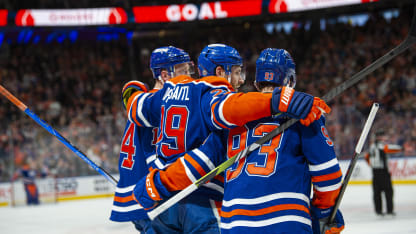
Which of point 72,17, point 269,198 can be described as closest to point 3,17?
point 72,17

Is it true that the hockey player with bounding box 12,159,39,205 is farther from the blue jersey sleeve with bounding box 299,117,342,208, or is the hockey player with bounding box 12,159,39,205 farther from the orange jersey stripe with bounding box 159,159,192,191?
the blue jersey sleeve with bounding box 299,117,342,208

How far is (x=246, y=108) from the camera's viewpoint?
200 cm

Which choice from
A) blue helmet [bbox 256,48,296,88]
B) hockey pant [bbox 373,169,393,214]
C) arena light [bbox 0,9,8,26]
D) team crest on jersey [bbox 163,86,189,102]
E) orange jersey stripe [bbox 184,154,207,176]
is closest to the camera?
blue helmet [bbox 256,48,296,88]

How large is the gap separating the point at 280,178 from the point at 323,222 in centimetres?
27

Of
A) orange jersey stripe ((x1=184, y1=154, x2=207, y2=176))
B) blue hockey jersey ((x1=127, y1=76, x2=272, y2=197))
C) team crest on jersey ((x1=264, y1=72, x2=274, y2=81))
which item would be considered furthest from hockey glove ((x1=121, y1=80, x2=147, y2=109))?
team crest on jersey ((x1=264, y1=72, x2=274, y2=81))

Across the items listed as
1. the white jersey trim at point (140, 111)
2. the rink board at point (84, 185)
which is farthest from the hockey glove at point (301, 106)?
the rink board at point (84, 185)

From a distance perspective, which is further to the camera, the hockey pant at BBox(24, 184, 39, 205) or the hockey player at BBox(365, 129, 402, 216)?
the hockey pant at BBox(24, 184, 39, 205)

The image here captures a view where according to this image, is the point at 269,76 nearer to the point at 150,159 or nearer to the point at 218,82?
the point at 218,82

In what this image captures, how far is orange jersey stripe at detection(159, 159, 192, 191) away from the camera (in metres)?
2.28

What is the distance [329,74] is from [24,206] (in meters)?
9.39

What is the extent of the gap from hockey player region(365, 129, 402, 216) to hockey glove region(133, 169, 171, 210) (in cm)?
559

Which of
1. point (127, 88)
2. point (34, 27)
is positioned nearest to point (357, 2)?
point (34, 27)

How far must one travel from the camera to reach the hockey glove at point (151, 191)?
2322 mm

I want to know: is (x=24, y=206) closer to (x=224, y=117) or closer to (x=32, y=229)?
(x=32, y=229)
